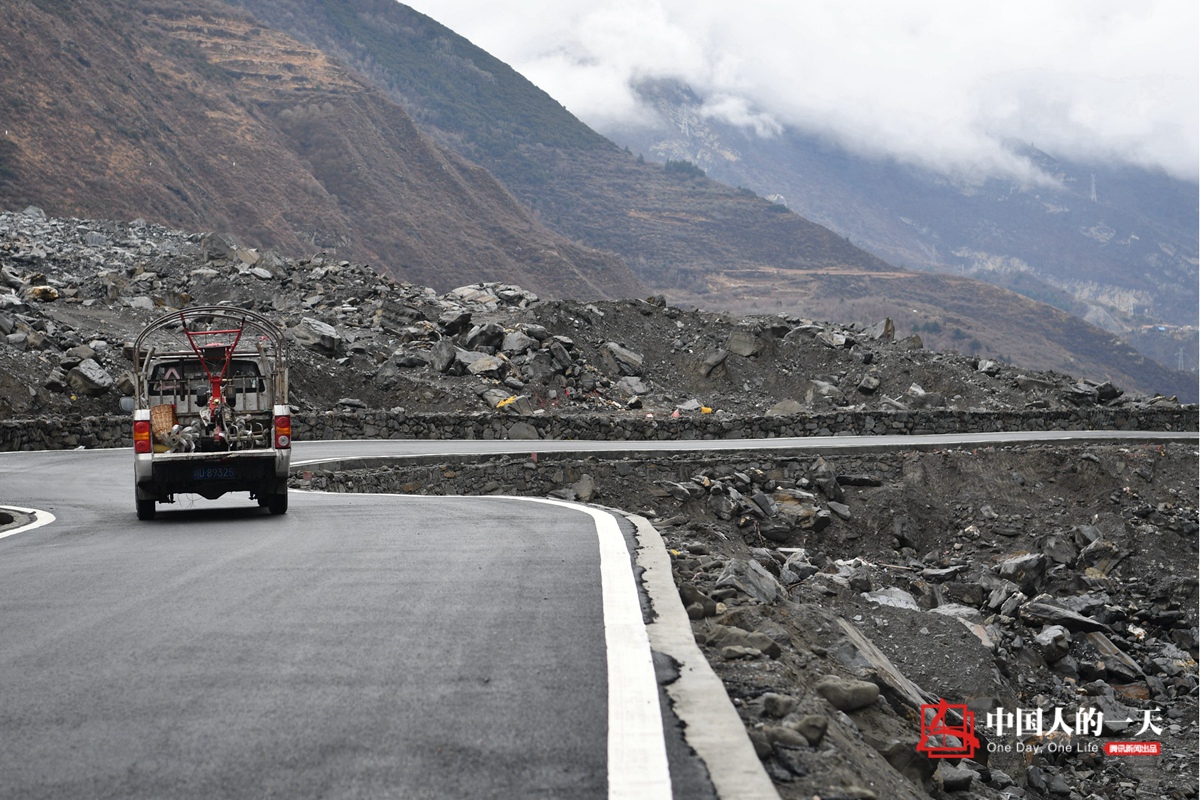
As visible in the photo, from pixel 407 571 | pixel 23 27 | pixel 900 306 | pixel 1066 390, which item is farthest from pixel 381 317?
pixel 900 306

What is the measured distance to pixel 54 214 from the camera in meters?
76.2

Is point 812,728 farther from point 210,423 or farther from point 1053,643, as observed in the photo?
point 1053,643

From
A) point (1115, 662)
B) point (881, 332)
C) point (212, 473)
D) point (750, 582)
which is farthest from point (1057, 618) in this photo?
point (881, 332)

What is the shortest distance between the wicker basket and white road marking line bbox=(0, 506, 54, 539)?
1.49 metres

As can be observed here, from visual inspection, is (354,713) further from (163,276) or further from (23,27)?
(23,27)

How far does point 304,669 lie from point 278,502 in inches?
316

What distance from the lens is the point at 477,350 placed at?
1542 inches

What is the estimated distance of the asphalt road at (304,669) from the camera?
352cm

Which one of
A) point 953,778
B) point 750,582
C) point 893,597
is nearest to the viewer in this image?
point 953,778

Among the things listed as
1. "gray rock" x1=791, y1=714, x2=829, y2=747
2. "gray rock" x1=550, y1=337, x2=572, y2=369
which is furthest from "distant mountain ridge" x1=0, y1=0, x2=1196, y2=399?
"gray rock" x1=791, y1=714, x2=829, y2=747

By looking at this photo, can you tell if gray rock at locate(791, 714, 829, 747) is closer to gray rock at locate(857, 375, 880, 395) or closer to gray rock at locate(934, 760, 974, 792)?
gray rock at locate(934, 760, 974, 792)

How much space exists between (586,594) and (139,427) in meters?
7.00

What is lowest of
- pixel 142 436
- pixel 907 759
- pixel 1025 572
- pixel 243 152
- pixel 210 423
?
pixel 1025 572

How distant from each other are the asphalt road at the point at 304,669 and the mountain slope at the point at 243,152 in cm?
7858
